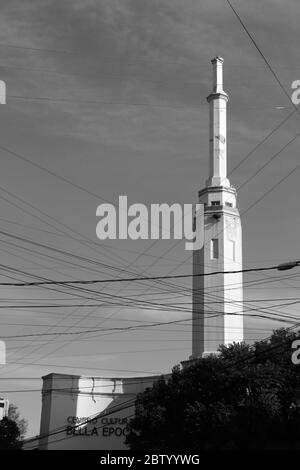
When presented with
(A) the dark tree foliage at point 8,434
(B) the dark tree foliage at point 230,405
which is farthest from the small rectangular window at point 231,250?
(A) the dark tree foliage at point 8,434

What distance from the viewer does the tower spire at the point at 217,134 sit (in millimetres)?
88000

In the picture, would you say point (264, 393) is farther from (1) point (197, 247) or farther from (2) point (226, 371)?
(1) point (197, 247)

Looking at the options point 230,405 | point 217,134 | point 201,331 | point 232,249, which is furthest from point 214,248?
point 230,405

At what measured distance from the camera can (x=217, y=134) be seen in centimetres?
8838

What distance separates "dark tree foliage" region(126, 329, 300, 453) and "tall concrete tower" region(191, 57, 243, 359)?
23.8 meters

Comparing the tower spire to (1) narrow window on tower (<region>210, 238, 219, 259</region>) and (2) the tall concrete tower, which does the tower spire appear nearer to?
(2) the tall concrete tower

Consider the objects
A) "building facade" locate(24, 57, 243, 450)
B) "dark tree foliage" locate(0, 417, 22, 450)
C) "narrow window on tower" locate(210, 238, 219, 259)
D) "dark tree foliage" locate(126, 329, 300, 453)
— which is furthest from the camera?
"narrow window on tower" locate(210, 238, 219, 259)

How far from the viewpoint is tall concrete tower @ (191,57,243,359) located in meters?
83.1

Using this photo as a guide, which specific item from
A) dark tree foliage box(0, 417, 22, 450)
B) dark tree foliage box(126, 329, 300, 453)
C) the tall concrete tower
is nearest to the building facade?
the tall concrete tower

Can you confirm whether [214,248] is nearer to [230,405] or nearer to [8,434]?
[8,434]

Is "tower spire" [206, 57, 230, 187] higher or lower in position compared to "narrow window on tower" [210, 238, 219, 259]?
higher

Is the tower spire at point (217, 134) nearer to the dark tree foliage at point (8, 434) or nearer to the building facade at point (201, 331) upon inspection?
the building facade at point (201, 331)

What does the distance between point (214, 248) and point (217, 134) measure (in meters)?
14.3
